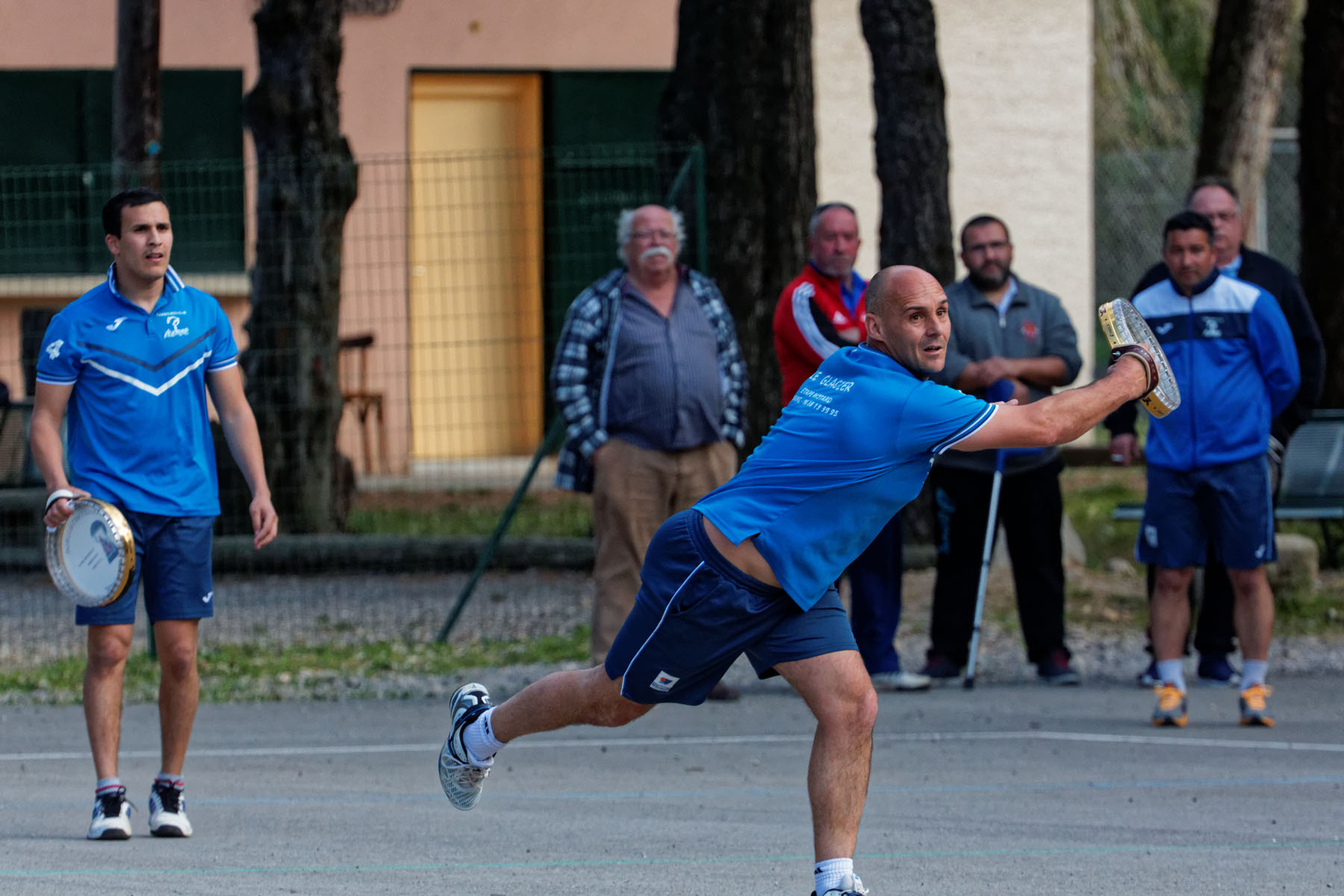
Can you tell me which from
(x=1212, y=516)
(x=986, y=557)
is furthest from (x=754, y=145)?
(x=1212, y=516)

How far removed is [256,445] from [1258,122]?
482 inches

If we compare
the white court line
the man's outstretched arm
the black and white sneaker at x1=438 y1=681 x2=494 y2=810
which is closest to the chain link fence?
the white court line

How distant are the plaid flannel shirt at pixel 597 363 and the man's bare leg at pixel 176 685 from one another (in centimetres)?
268

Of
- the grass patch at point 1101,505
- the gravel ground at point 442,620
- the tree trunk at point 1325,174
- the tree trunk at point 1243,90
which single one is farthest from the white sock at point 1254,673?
the tree trunk at point 1243,90

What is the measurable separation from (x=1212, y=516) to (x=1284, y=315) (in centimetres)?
109

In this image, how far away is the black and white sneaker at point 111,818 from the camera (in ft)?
19.2

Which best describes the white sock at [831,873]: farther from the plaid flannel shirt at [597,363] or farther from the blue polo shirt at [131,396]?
the plaid flannel shirt at [597,363]

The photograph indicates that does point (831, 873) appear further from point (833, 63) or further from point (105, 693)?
point (833, 63)

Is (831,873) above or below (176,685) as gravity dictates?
below

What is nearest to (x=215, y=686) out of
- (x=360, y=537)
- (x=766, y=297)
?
(x=360, y=537)

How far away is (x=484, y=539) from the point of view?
11.8 m

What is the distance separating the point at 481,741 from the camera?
538 cm

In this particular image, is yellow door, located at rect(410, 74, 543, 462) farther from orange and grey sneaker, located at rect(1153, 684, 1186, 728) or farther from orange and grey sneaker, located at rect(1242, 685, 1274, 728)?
orange and grey sneaker, located at rect(1242, 685, 1274, 728)

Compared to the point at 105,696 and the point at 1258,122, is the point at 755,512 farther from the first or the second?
the point at 1258,122
